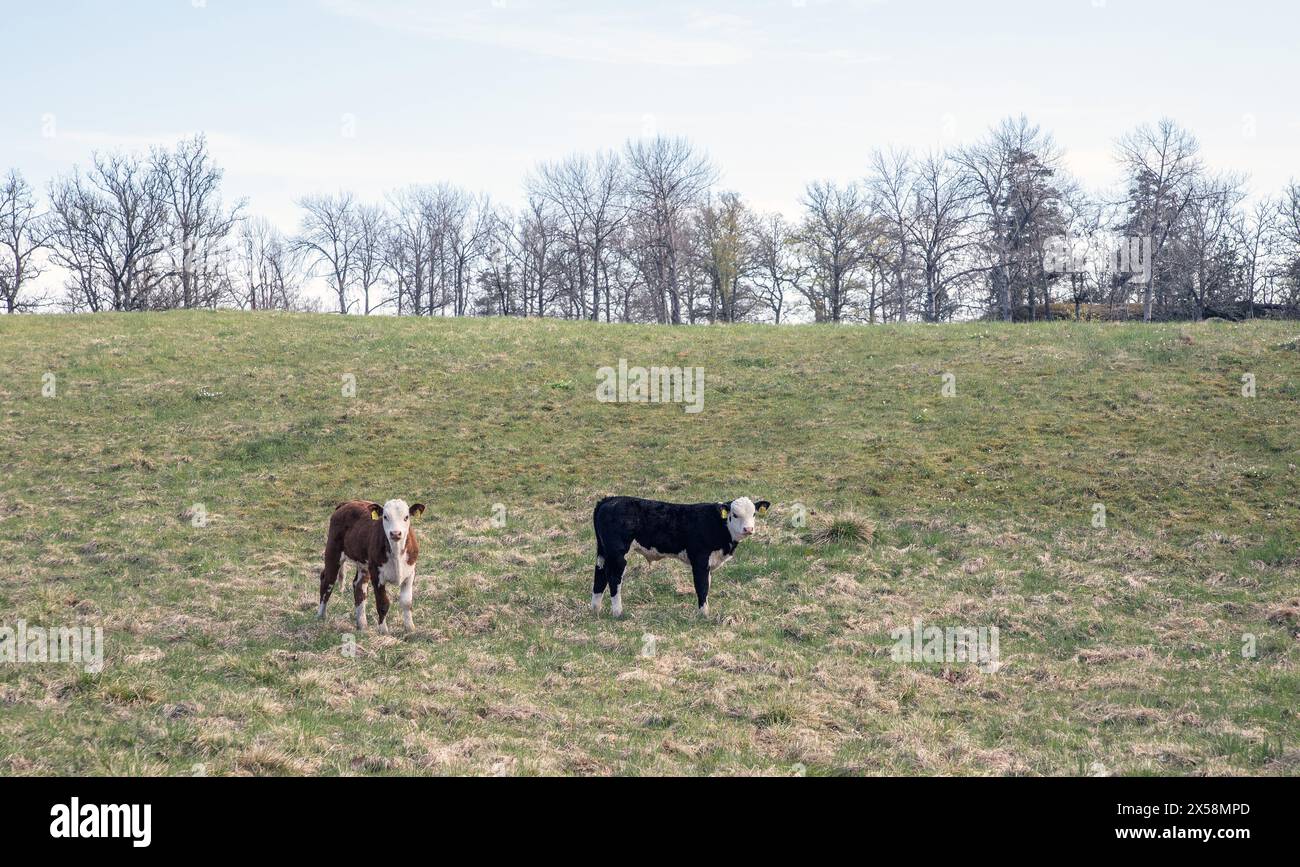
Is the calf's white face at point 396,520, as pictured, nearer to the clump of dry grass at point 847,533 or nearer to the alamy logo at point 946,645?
the alamy logo at point 946,645

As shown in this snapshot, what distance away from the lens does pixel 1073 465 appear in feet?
63.7

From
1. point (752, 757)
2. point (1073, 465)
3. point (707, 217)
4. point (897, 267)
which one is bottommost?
point (752, 757)

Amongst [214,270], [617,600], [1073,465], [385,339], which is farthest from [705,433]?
[214,270]

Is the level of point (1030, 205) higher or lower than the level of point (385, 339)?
higher

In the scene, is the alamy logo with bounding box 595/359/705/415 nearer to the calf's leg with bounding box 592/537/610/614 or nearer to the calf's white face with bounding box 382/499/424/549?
the calf's leg with bounding box 592/537/610/614
